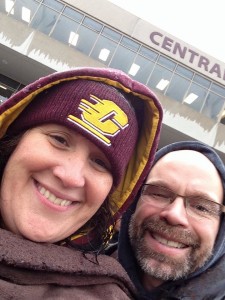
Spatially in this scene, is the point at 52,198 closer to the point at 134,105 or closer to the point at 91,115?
the point at 91,115

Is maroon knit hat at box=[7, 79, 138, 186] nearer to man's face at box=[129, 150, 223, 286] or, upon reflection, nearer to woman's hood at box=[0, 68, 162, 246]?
woman's hood at box=[0, 68, 162, 246]

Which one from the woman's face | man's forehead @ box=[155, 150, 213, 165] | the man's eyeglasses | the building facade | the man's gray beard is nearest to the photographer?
the woman's face

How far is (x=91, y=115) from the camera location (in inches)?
51.6

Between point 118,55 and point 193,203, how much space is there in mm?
11787

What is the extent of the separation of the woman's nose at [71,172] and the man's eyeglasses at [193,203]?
0.90 m

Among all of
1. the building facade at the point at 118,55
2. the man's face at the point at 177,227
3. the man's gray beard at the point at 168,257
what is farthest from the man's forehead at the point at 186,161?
the building facade at the point at 118,55

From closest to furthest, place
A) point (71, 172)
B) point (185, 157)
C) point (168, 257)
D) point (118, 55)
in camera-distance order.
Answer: point (71, 172) → point (168, 257) → point (185, 157) → point (118, 55)

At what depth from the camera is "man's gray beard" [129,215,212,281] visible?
179 cm

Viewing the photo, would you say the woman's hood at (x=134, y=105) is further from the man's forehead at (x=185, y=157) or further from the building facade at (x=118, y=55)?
the building facade at (x=118, y=55)

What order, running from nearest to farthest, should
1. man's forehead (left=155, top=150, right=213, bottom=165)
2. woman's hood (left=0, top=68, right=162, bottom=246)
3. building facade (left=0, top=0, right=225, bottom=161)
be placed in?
woman's hood (left=0, top=68, right=162, bottom=246), man's forehead (left=155, top=150, right=213, bottom=165), building facade (left=0, top=0, right=225, bottom=161)

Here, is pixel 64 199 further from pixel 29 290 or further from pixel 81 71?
pixel 81 71

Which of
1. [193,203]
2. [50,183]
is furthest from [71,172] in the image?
[193,203]

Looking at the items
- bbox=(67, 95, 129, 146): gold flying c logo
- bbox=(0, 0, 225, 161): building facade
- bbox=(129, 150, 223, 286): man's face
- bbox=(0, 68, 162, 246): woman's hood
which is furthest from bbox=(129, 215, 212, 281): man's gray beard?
bbox=(0, 0, 225, 161): building facade

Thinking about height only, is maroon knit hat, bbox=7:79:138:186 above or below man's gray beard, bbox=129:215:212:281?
above
